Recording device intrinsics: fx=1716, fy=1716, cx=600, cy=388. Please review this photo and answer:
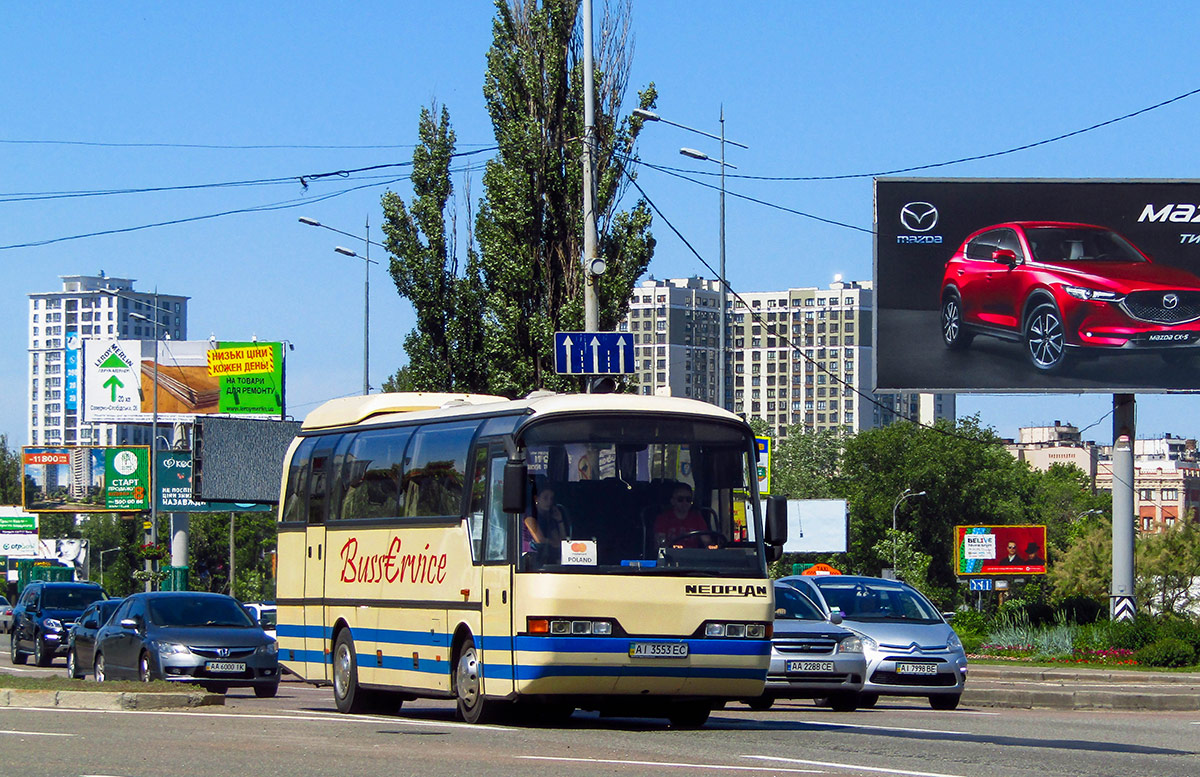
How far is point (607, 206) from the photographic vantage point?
1179 inches

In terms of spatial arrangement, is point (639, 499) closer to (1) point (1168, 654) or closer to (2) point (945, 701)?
(2) point (945, 701)

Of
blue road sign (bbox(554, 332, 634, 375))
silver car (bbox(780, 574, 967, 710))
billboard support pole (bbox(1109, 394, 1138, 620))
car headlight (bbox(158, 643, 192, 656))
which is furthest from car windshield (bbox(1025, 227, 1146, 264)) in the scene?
car headlight (bbox(158, 643, 192, 656))

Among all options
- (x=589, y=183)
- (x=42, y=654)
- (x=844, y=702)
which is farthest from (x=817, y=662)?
(x=42, y=654)

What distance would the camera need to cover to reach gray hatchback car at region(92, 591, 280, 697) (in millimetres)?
22344

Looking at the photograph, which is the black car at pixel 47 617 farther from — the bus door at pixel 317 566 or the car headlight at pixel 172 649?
the bus door at pixel 317 566

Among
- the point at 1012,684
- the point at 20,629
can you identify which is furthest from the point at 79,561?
the point at 1012,684

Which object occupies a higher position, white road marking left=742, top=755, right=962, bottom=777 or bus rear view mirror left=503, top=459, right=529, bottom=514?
bus rear view mirror left=503, top=459, right=529, bottom=514

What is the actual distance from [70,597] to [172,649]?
15.6 metres

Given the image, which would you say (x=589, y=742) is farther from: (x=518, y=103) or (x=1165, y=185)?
(x=1165, y=185)

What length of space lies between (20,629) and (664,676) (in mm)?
25905

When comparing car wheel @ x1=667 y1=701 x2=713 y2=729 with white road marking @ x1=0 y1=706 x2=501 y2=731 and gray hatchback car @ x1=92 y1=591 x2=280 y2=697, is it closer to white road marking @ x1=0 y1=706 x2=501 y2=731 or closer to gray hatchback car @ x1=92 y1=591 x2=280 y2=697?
white road marking @ x1=0 y1=706 x2=501 y2=731

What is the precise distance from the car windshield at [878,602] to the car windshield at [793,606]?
423 millimetres

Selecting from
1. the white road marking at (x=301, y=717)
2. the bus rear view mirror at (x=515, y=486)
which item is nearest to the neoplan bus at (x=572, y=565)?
the bus rear view mirror at (x=515, y=486)

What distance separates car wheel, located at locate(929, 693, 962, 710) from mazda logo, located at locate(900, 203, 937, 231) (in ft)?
59.7
